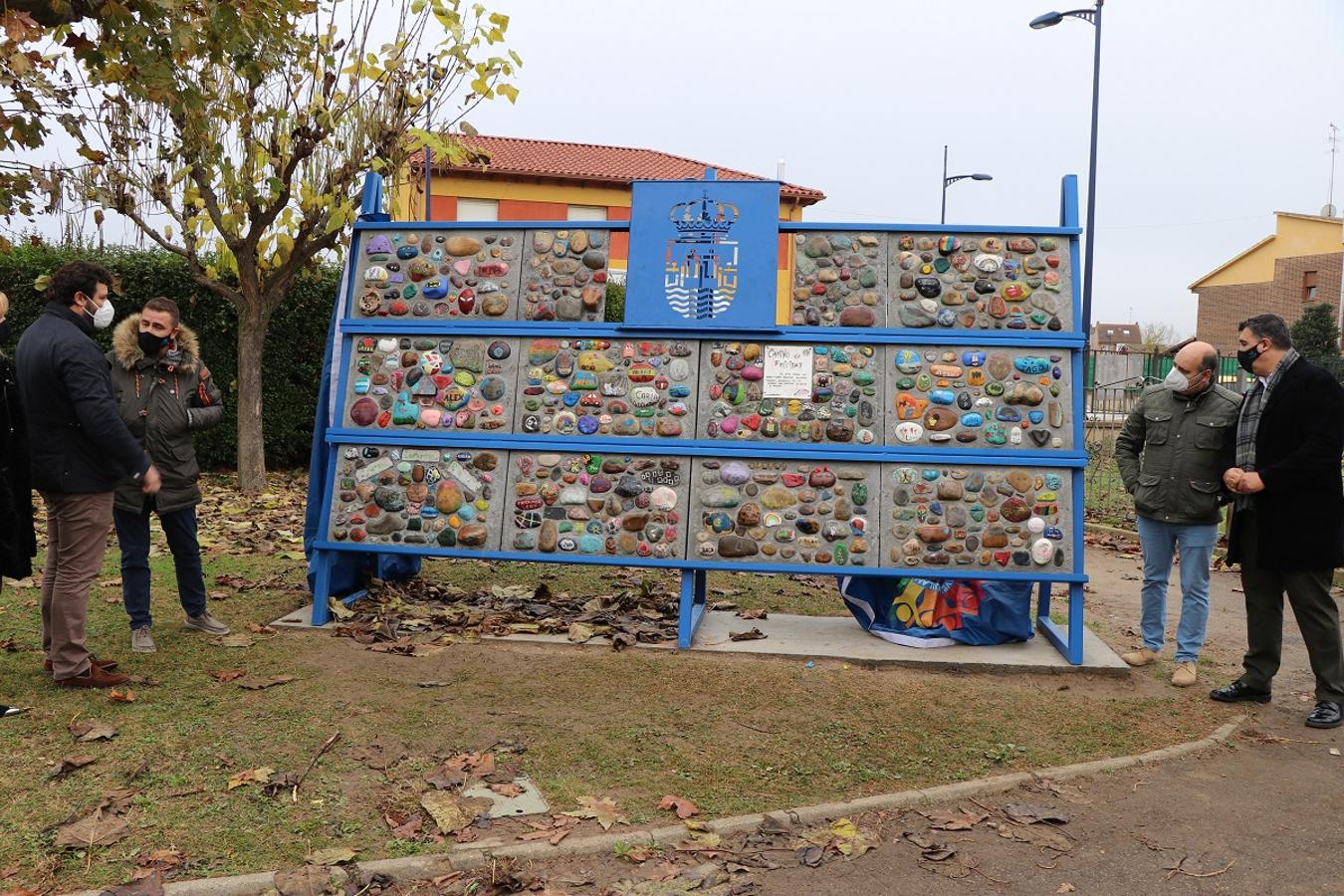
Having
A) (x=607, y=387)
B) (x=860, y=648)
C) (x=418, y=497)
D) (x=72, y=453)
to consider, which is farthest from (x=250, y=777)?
(x=860, y=648)

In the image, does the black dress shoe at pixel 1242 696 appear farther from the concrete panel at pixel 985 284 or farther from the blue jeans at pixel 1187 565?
the concrete panel at pixel 985 284

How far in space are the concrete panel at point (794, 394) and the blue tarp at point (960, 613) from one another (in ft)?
3.48

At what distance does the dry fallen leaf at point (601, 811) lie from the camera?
164 inches

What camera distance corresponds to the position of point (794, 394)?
22.0 ft

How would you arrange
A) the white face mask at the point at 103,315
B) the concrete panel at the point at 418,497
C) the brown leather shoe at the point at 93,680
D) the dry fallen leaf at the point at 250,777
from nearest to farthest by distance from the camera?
the dry fallen leaf at the point at 250,777
the brown leather shoe at the point at 93,680
the white face mask at the point at 103,315
the concrete panel at the point at 418,497

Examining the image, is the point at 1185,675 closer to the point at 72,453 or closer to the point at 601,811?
the point at 601,811

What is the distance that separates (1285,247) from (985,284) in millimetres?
52346

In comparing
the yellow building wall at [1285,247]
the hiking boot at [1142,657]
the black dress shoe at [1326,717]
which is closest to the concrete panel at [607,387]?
the hiking boot at [1142,657]

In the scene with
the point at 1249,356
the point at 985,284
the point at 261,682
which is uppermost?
the point at 985,284

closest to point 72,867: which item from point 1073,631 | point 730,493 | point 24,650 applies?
point 24,650

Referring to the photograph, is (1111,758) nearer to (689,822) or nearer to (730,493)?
(689,822)

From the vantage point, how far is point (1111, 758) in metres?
5.05

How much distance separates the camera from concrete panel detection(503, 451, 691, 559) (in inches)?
265

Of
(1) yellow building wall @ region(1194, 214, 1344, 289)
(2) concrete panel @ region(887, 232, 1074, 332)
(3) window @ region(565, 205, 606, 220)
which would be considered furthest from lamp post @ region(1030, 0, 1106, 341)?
(1) yellow building wall @ region(1194, 214, 1344, 289)
